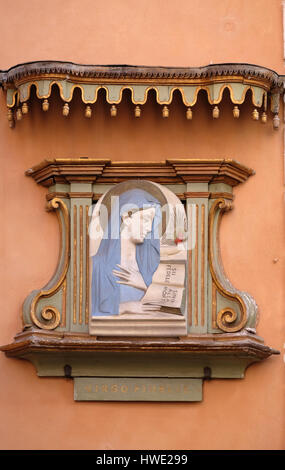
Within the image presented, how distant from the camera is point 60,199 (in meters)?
12.1

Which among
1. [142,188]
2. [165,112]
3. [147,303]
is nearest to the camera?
[147,303]

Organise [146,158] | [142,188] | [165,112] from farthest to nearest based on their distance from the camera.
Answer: [146,158] → [142,188] → [165,112]

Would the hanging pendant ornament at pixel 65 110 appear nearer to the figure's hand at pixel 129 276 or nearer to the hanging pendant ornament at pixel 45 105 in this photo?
the hanging pendant ornament at pixel 45 105

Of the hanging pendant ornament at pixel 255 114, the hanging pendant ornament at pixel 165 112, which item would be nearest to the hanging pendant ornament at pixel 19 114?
the hanging pendant ornament at pixel 165 112

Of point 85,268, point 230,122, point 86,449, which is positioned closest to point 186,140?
point 230,122

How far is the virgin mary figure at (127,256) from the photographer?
11789mm

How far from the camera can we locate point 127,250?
11914 millimetres

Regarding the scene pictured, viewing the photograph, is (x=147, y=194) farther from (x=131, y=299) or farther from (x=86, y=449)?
(x=86, y=449)

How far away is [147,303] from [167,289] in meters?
0.16

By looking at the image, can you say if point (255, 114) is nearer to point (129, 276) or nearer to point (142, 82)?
point (142, 82)

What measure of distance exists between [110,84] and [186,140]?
70 centimetres

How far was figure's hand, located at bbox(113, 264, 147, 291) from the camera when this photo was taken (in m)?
11.8

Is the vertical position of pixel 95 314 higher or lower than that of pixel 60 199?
lower

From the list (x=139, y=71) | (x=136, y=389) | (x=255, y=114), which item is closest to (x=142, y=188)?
(x=139, y=71)
